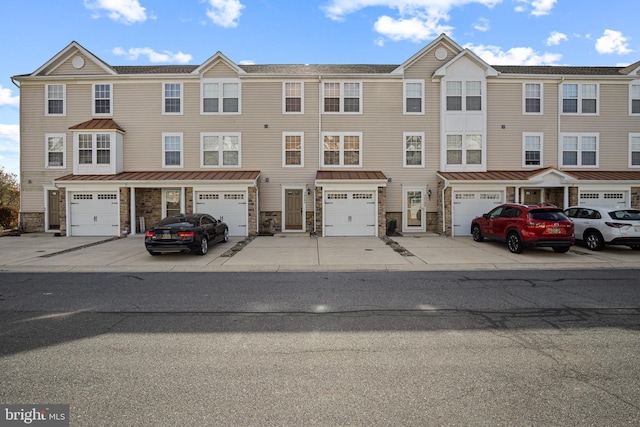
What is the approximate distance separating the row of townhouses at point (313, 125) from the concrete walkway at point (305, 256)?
4.21 meters

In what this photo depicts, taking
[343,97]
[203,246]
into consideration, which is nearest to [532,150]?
[343,97]

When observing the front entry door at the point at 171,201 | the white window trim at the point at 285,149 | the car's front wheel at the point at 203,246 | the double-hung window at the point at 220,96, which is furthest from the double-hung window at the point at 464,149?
the front entry door at the point at 171,201

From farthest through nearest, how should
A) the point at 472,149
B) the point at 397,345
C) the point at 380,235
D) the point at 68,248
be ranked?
the point at 472,149 < the point at 380,235 < the point at 68,248 < the point at 397,345

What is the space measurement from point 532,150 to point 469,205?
5.45 meters

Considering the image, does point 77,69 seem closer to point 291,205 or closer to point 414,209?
point 291,205

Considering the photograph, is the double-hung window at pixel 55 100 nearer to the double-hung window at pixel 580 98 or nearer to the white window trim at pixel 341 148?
the white window trim at pixel 341 148

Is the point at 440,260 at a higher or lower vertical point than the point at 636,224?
lower

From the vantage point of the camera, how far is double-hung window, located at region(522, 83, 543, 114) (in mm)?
20000

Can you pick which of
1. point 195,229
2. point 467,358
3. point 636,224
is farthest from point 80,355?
point 636,224

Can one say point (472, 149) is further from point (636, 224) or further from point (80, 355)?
point (80, 355)

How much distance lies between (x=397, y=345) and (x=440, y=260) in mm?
7504

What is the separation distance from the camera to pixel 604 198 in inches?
752

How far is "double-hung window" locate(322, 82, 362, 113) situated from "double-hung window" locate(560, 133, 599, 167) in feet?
39.3

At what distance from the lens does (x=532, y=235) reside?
12133 millimetres
